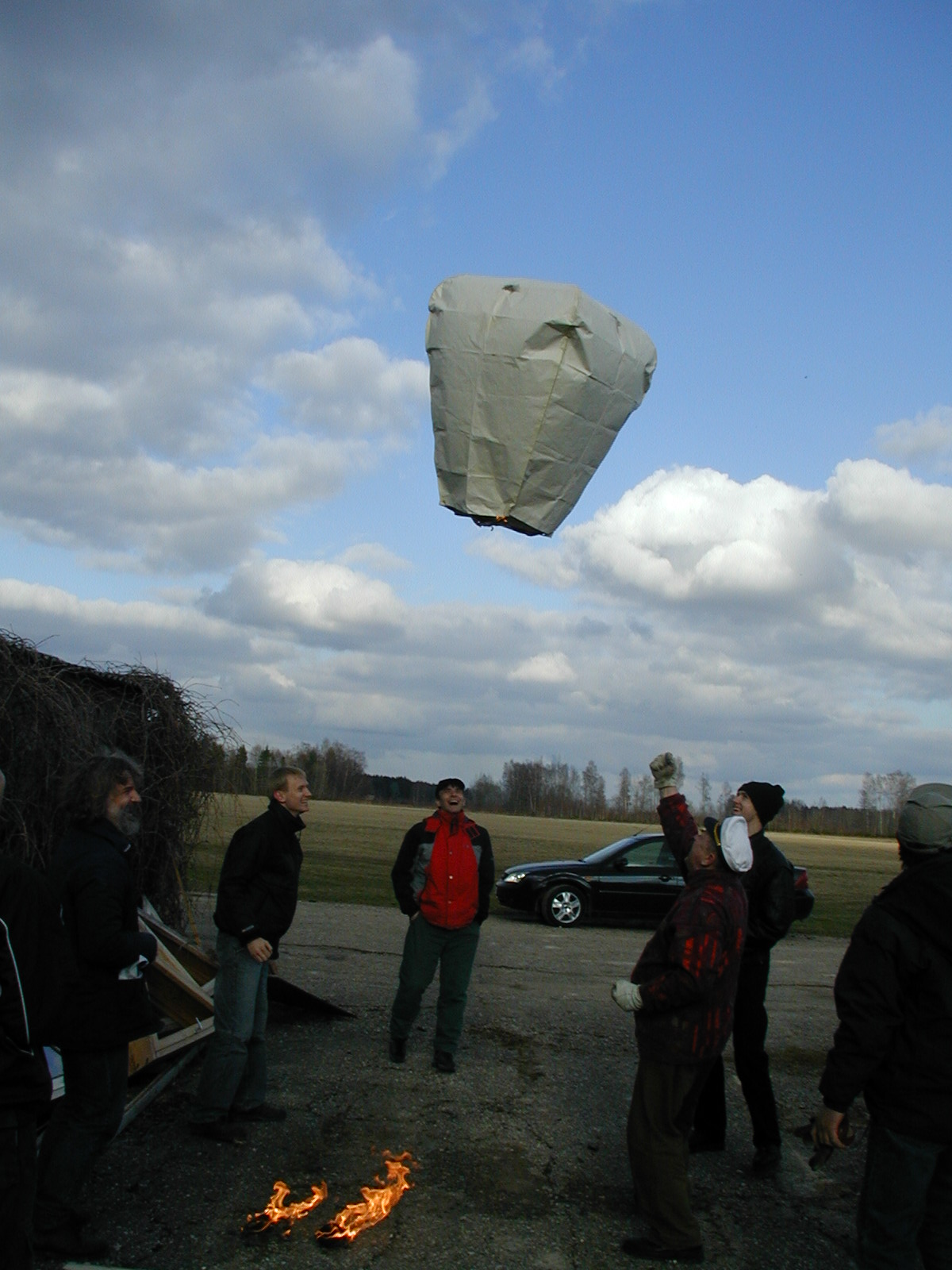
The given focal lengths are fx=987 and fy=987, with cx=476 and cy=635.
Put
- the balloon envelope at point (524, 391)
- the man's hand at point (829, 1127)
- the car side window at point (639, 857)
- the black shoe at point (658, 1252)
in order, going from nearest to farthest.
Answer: the man's hand at point (829, 1127) → the balloon envelope at point (524, 391) → the black shoe at point (658, 1252) → the car side window at point (639, 857)

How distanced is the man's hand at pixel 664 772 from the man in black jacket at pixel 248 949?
177 centimetres

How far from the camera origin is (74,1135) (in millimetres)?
3605

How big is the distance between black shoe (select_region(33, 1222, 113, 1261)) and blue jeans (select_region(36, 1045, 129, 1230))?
21 mm

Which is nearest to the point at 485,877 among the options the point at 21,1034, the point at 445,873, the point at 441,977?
the point at 445,873

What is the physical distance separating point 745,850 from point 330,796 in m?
103

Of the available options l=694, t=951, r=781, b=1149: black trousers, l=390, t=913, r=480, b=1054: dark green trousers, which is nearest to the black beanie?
l=694, t=951, r=781, b=1149: black trousers

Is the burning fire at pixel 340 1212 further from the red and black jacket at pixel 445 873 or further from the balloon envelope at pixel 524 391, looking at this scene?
the balloon envelope at pixel 524 391

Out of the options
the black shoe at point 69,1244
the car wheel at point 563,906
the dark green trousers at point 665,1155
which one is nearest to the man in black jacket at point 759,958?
the dark green trousers at point 665,1155

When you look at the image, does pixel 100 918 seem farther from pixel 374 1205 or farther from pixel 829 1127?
pixel 829 1127

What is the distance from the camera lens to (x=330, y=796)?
104m

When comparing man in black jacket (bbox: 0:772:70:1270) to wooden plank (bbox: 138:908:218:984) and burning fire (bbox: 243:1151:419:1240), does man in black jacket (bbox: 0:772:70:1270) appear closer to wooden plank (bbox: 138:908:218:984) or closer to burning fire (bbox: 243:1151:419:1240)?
burning fire (bbox: 243:1151:419:1240)

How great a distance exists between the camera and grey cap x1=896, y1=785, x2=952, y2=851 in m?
3.11

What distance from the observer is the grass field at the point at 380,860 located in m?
8.58

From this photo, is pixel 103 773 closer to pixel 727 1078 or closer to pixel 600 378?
pixel 600 378
